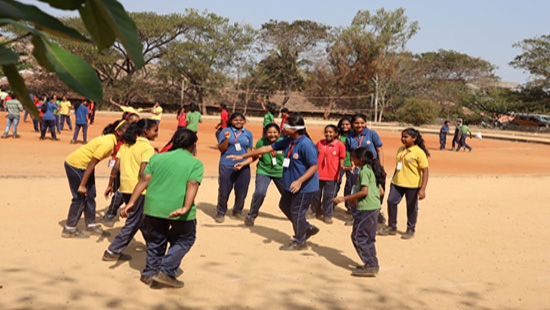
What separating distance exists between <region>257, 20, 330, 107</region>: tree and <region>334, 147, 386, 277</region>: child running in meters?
46.9

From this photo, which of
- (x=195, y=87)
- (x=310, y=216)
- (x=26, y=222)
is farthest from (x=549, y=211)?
(x=195, y=87)

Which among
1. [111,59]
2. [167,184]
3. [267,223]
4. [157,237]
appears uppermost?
[111,59]

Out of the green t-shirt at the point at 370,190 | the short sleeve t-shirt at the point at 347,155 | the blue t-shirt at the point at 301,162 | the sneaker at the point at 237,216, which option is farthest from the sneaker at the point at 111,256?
the short sleeve t-shirt at the point at 347,155

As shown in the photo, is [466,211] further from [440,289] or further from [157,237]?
[157,237]

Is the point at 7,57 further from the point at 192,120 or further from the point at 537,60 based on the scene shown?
the point at 537,60

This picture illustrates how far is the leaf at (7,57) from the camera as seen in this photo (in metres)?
1.37

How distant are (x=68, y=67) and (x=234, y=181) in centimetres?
772

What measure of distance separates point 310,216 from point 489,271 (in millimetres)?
3439

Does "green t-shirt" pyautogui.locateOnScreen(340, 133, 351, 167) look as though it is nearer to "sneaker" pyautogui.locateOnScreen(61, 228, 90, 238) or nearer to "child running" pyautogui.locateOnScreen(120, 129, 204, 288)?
"sneaker" pyautogui.locateOnScreen(61, 228, 90, 238)

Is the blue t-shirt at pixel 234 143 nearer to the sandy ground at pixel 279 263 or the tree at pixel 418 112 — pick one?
the sandy ground at pixel 279 263

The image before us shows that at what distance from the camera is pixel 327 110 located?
52406 mm

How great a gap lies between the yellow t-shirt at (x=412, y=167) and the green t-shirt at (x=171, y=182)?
388 cm

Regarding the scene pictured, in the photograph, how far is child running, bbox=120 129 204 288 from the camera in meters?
5.23

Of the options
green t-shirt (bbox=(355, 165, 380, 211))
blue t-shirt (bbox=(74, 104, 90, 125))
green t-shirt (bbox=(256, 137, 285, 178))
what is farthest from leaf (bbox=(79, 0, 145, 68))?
blue t-shirt (bbox=(74, 104, 90, 125))
